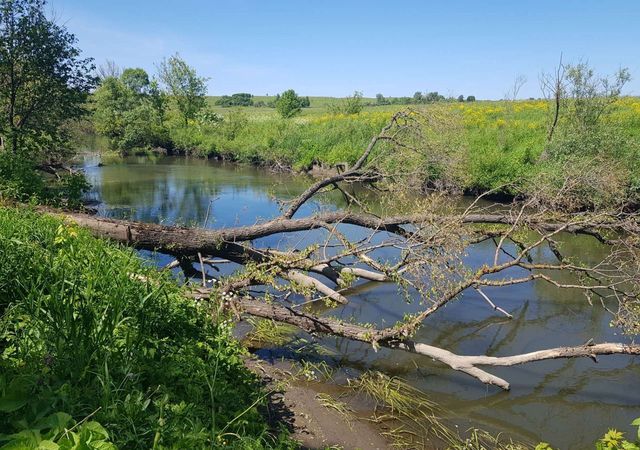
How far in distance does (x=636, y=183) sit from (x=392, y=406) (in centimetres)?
1328

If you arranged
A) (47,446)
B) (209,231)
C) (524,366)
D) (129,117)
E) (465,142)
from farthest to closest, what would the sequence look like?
1. (129,117)
2. (465,142)
3. (209,231)
4. (524,366)
5. (47,446)

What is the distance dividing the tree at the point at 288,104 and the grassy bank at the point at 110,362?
44.8 metres

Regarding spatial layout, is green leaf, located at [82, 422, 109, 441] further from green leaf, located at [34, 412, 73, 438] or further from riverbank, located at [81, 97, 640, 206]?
riverbank, located at [81, 97, 640, 206]

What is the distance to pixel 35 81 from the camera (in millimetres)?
14914

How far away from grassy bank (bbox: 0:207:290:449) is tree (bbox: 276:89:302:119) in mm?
44807

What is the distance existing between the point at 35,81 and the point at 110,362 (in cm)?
1466

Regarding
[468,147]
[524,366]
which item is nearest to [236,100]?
[468,147]

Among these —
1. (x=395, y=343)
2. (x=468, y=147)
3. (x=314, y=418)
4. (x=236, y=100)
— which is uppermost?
(x=236, y=100)

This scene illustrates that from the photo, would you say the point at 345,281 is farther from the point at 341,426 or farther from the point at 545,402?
the point at 545,402

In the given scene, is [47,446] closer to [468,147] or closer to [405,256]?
[405,256]

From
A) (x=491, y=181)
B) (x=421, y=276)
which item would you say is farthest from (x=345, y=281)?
(x=491, y=181)

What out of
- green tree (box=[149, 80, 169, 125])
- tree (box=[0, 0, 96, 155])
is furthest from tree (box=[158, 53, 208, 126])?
tree (box=[0, 0, 96, 155])

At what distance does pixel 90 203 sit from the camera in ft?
58.6

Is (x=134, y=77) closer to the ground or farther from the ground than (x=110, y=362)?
farther from the ground
